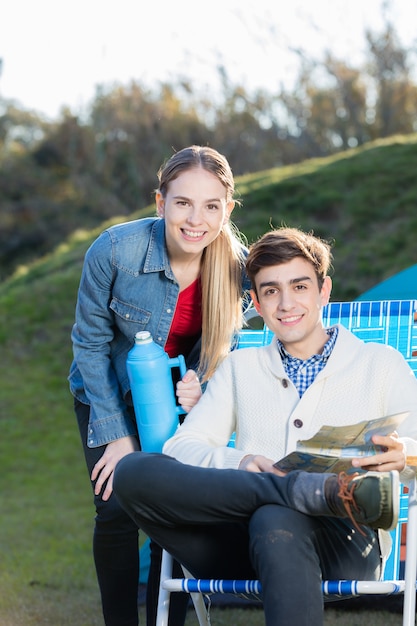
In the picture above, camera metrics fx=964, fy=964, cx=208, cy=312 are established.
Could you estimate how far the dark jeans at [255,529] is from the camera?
198 cm

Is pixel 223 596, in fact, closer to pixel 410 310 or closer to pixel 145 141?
pixel 410 310

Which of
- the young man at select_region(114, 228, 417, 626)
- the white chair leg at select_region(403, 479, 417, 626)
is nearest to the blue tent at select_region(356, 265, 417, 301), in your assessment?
the young man at select_region(114, 228, 417, 626)

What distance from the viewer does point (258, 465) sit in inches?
88.4

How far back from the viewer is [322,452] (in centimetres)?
216

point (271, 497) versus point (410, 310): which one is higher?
point (410, 310)

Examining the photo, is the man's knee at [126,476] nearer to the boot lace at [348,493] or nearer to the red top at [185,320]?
the boot lace at [348,493]

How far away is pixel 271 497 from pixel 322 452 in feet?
0.53

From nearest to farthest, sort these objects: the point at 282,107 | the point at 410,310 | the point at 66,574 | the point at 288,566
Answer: the point at 288,566 → the point at 410,310 → the point at 66,574 → the point at 282,107

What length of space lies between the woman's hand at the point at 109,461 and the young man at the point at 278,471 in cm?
34

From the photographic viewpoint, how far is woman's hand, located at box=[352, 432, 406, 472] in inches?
84.4

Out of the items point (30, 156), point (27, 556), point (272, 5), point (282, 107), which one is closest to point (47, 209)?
point (30, 156)

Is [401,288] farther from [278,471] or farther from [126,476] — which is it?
[126,476]

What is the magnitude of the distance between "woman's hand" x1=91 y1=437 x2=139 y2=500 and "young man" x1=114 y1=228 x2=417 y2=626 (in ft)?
1.12

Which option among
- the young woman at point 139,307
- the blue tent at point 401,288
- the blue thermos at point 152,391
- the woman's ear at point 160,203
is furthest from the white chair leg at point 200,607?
the blue tent at point 401,288
